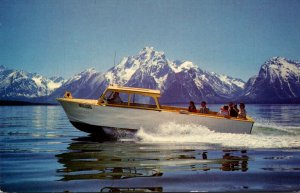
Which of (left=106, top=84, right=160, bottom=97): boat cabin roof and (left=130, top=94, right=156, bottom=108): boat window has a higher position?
(left=106, top=84, right=160, bottom=97): boat cabin roof

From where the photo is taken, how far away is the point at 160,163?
10477 mm

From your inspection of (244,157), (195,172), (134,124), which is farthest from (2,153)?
(244,157)

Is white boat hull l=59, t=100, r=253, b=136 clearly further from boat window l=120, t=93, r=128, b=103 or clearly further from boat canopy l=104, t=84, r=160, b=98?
boat canopy l=104, t=84, r=160, b=98

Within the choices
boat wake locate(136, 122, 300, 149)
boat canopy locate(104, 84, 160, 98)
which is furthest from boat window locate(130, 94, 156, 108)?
boat wake locate(136, 122, 300, 149)

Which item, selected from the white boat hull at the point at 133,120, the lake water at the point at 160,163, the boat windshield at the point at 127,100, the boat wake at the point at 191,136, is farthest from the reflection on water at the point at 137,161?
the boat windshield at the point at 127,100

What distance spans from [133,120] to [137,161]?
5188 mm

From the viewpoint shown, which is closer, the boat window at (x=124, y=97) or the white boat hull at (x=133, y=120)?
the white boat hull at (x=133, y=120)

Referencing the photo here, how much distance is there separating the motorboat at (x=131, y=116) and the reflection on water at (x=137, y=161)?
1843 millimetres

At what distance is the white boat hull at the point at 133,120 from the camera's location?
1585 cm

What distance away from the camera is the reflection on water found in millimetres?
9266

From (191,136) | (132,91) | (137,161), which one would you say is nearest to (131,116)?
(132,91)

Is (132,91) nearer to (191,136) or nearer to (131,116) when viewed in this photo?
(131,116)

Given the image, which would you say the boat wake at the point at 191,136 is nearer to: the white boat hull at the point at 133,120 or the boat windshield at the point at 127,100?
the white boat hull at the point at 133,120

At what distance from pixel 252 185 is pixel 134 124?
8.25 m
